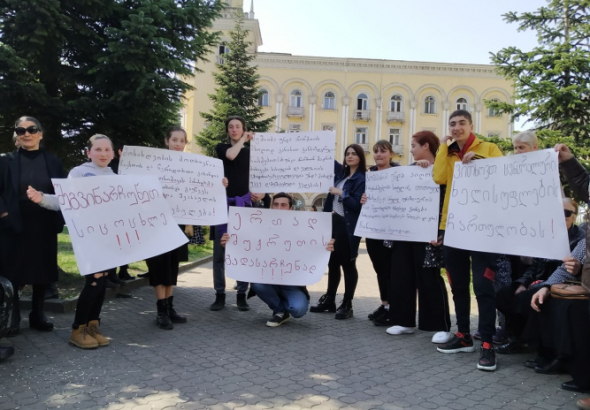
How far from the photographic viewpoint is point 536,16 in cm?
1470

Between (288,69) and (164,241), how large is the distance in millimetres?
39141

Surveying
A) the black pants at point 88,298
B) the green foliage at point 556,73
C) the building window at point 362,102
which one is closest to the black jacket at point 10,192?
the black pants at point 88,298

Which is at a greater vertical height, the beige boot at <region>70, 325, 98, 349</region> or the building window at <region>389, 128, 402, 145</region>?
the building window at <region>389, 128, 402, 145</region>

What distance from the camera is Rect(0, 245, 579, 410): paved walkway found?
11.4 feet

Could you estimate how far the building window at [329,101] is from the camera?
141 ft

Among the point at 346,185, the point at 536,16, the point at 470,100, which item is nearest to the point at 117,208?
the point at 346,185

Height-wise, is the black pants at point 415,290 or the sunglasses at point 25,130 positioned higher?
the sunglasses at point 25,130

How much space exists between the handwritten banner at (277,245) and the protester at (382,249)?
66cm

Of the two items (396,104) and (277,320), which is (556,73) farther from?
(396,104)

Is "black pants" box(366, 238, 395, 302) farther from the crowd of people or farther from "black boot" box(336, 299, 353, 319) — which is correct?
"black boot" box(336, 299, 353, 319)

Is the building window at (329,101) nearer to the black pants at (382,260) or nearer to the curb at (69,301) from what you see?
the curb at (69,301)

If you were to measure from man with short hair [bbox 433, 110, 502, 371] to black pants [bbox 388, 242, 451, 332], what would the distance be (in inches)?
12.1

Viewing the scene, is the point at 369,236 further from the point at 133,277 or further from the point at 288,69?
the point at 288,69

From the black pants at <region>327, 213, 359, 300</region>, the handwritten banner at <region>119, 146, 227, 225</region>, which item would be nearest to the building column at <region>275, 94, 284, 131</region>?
the black pants at <region>327, 213, 359, 300</region>
